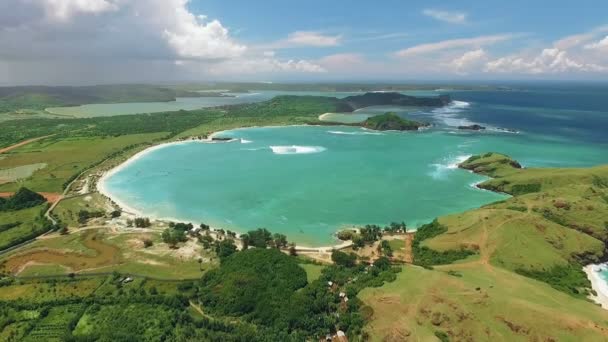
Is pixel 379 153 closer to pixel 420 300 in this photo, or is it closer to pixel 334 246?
pixel 334 246

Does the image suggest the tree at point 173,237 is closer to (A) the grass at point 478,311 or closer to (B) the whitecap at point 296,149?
(A) the grass at point 478,311

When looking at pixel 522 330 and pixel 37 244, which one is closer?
pixel 522 330

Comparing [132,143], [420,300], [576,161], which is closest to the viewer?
[420,300]

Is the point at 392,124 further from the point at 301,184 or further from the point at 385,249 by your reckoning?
Result: the point at 385,249

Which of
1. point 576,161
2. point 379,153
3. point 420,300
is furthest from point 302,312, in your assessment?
point 576,161

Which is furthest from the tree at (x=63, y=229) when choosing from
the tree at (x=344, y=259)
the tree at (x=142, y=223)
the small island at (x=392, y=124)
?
the small island at (x=392, y=124)

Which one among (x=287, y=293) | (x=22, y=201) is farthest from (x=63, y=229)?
(x=287, y=293)
